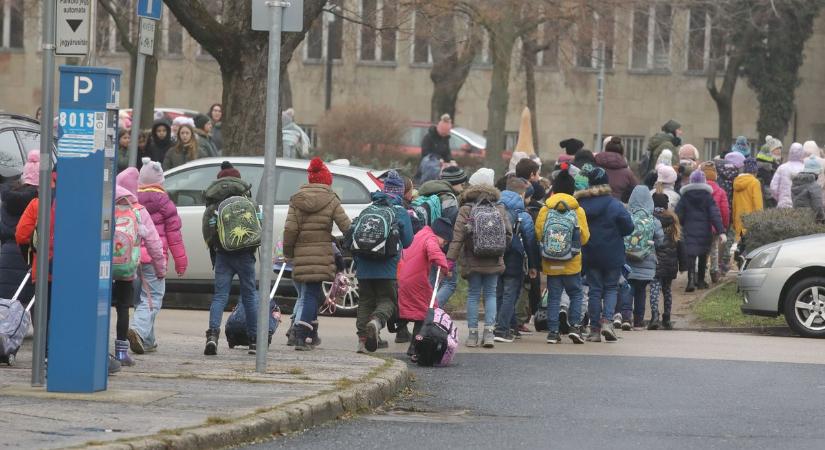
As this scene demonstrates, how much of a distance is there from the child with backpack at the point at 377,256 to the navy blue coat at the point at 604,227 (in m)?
2.37

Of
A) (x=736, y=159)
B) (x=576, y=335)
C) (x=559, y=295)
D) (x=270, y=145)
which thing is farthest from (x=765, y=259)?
(x=270, y=145)

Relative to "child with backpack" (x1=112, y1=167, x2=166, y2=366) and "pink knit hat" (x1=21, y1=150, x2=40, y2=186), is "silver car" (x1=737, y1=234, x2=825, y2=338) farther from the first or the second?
"pink knit hat" (x1=21, y1=150, x2=40, y2=186)

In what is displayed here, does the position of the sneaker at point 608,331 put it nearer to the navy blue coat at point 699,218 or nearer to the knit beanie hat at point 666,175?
the knit beanie hat at point 666,175

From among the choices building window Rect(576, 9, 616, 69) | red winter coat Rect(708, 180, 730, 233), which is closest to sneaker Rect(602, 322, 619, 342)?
red winter coat Rect(708, 180, 730, 233)

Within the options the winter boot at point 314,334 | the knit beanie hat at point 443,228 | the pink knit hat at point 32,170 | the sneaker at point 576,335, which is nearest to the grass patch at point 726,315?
the sneaker at point 576,335

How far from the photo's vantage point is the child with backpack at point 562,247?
1594 centimetres

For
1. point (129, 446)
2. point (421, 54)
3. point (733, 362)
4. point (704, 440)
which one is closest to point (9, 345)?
point (129, 446)

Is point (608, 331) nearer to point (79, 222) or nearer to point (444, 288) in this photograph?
point (444, 288)

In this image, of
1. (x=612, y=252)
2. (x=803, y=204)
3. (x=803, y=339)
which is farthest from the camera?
(x=803, y=204)

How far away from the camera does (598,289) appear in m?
16.6

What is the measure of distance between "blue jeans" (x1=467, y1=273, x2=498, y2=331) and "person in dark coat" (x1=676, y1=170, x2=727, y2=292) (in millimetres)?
5789

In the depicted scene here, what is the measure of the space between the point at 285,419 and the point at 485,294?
19.8 feet

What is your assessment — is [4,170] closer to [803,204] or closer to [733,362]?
[733,362]

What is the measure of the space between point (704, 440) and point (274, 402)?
265cm
